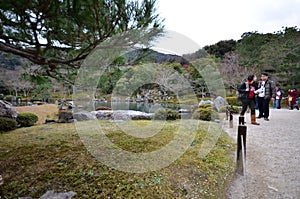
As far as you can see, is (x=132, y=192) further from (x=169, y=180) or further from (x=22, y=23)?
(x=22, y=23)

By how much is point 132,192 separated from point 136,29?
1.57 metres

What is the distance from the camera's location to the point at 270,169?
2141 millimetres

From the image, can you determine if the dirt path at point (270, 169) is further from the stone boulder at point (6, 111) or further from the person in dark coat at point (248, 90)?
the stone boulder at point (6, 111)

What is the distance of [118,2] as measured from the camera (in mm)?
1578

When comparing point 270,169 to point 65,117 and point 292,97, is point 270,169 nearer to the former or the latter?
point 65,117

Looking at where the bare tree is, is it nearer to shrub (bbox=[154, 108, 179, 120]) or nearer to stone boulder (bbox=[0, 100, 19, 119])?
shrub (bbox=[154, 108, 179, 120])

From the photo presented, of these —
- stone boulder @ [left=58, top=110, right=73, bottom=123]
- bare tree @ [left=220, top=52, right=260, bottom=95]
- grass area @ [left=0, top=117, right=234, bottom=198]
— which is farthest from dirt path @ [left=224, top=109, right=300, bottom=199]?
bare tree @ [left=220, top=52, right=260, bottom=95]

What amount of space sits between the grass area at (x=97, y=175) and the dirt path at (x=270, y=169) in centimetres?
19

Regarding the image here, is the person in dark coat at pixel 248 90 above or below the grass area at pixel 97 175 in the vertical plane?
above

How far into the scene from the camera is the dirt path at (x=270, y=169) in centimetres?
168

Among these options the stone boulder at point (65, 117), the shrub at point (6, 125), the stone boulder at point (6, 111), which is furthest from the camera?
the stone boulder at point (65, 117)

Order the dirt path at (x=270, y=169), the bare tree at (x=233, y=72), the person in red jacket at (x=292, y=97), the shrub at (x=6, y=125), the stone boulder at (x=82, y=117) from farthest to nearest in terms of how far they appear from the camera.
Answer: the bare tree at (x=233, y=72)
the person in red jacket at (x=292, y=97)
the stone boulder at (x=82, y=117)
the shrub at (x=6, y=125)
the dirt path at (x=270, y=169)

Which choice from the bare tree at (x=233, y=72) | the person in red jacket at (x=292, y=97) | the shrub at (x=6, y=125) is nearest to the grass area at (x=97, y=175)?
the shrub at (x=6, y=125)

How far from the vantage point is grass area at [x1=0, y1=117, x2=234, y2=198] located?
1.50m
